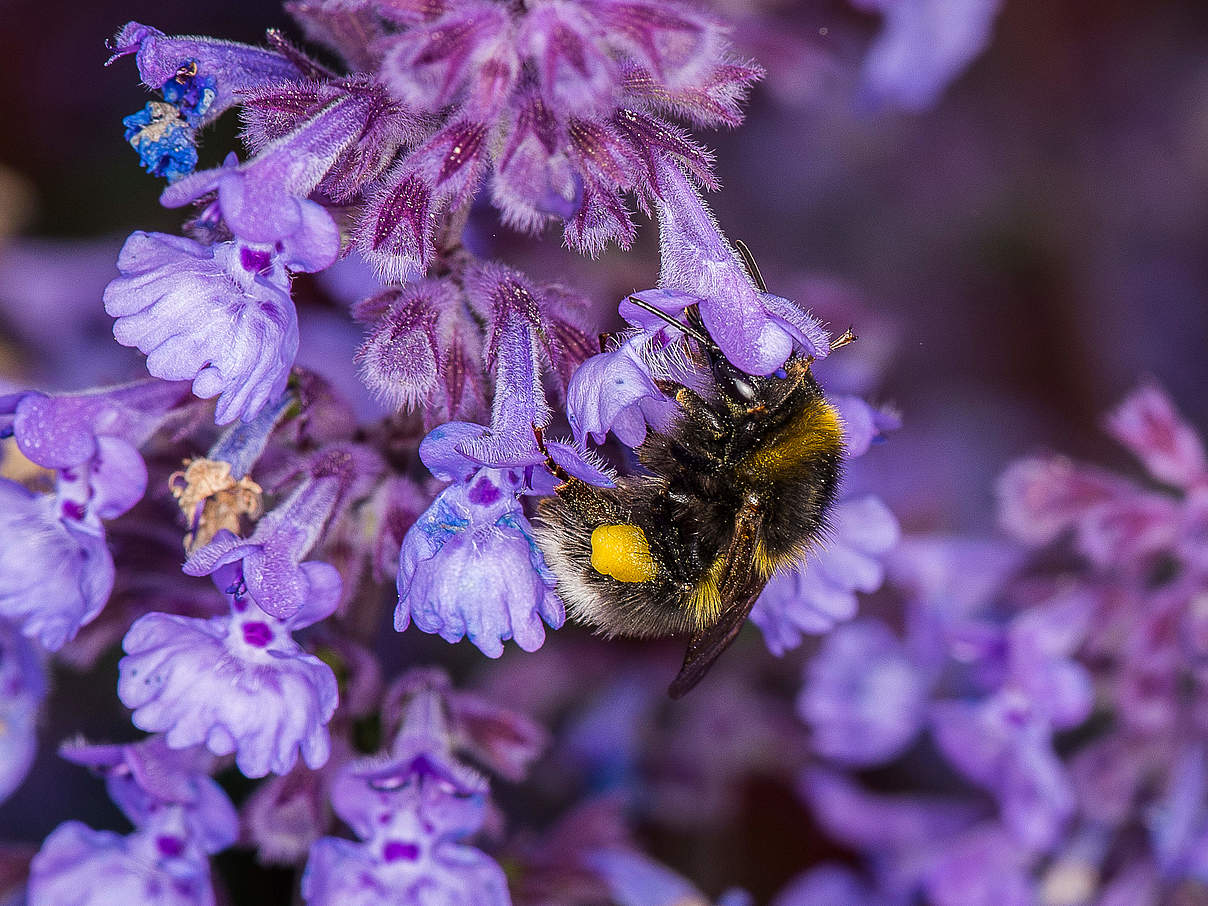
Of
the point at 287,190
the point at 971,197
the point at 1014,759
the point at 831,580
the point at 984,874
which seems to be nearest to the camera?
the point at 287,190

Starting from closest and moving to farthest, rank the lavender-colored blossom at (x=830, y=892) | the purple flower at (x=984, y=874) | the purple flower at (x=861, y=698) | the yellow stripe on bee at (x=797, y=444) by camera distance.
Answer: the yellow stripe on bee at (x=797, y=444) → the purple flower at (x=984, y=874) → the purple flower at (x=861, y=698) → the lavender-colored blossom at (x=830, y=892)

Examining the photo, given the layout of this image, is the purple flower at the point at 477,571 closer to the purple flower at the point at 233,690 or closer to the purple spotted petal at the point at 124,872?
the purple flower at the point at 233,690

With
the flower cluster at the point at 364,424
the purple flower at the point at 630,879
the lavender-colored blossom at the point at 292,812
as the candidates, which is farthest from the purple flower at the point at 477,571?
the purple flower at the point at 630,879

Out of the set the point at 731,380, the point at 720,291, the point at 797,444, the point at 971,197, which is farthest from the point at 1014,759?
the point at 971,197

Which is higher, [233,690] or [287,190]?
[287,190]

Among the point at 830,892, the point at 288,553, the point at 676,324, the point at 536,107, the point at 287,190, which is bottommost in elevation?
the point at 830,892


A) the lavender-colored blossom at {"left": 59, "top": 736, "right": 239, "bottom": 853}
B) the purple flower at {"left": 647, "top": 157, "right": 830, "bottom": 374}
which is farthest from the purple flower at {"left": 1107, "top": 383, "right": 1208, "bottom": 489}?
the lavender-colored blossom at {"left": 59, "top": 736, "right": 239, "bottom": 853}

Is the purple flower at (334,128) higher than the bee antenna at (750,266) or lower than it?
lower

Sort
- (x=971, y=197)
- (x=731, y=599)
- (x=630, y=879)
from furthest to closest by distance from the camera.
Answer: (x=971, y=197) < (x=630, y=879) < (x=731, y=599)

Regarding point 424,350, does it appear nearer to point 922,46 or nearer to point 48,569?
point 48,569
